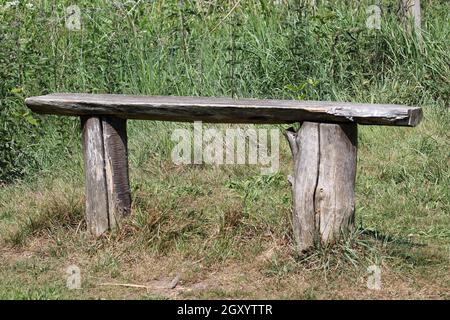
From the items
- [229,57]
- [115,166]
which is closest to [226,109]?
[115,166]

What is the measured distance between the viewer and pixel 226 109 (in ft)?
17.9

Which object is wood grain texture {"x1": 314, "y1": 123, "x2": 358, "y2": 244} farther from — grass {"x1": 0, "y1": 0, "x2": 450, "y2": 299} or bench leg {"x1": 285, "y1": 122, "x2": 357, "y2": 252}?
grass {"x1": 0, "y1": 0, "x2": 450, "y2": 299}

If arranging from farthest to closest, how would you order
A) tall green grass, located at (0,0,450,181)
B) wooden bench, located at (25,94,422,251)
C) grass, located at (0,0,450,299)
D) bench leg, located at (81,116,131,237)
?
tall green grass, located at (0,0,450,181) → bench leg, located at (81,116,131,237) → grass, located at (0,0,450,299) → wooden bench, located at (25,94,422,251)

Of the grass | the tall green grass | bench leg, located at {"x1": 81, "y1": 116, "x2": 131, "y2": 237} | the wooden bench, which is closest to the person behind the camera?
the wooden bench

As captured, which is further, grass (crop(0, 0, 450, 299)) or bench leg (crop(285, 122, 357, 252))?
grass (crop(0, 0, 450, 299))

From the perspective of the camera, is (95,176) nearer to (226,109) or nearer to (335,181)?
(226,109)

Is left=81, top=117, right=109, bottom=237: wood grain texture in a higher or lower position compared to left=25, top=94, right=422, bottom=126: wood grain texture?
lower

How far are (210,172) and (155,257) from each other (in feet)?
5.74

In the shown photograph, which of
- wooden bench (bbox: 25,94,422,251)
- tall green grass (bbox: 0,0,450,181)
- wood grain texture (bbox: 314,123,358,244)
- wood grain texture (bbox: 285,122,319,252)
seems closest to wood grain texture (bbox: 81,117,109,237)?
wooden bench (bbox: 25,94,422,251)

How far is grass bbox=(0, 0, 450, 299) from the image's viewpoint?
5.43 m

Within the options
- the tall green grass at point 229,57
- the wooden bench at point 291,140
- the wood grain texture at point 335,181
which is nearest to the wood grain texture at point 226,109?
the wooden bench at point 291,140

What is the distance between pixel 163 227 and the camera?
5840 millimetres

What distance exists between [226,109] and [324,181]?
0.71 meters

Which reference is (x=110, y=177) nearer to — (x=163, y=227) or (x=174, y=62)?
(x=163, y=227)
